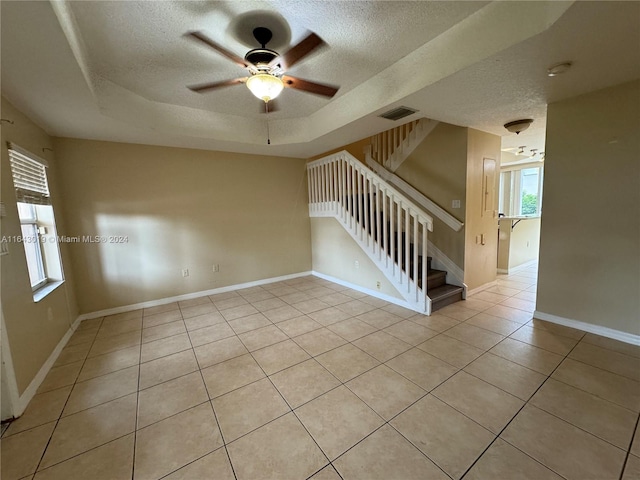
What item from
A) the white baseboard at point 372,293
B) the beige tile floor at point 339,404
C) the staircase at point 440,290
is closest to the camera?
the beige tile floor at point 339,404

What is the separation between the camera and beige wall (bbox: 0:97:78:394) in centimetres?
192

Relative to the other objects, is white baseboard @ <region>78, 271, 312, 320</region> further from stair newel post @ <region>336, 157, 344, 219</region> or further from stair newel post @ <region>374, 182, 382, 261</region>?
stair newel post @ <region>374, 182, 382, 261</region>

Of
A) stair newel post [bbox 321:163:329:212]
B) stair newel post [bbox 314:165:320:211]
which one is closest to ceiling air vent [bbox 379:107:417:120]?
stair newel post [bbox 321:163:329:212]

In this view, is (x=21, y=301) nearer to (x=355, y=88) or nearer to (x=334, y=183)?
(x=355, y=88)

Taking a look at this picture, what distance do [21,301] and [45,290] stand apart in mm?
719

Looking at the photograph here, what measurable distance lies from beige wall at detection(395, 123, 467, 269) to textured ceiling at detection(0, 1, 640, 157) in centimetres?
43

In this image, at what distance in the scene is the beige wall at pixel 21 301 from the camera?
1916 millimetres

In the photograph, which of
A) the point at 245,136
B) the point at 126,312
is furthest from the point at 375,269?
the point at 126,312

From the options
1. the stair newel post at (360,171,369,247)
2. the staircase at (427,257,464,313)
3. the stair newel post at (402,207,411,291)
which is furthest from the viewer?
the stair newel post at (360,171,369,247)

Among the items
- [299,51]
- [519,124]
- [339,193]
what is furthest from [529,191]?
[299,51]

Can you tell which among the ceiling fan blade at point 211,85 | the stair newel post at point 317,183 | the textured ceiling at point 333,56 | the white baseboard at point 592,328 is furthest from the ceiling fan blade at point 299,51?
the white baseboard at point 592,328

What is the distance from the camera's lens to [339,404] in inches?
71.7

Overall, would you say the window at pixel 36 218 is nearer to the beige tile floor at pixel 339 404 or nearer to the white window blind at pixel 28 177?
the white window blind at pixel 28 177

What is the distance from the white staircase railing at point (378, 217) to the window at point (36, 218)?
3763 millimetres
